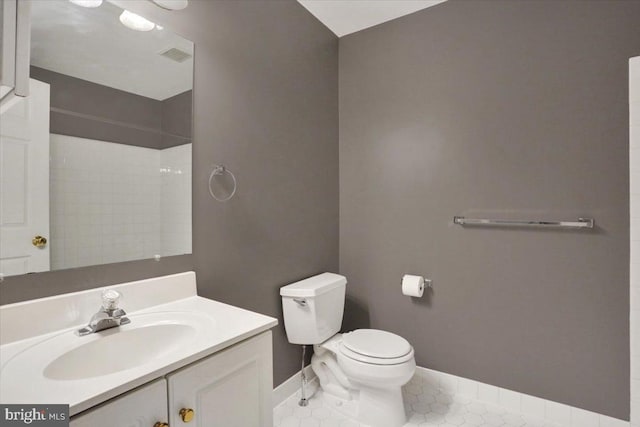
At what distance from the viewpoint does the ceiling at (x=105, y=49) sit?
1038 mm

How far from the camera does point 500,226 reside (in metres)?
1.93

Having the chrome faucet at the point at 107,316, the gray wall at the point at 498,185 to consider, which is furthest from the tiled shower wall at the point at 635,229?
the chrome faucet at the point at 107,316

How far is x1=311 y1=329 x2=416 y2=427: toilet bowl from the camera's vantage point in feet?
5.39

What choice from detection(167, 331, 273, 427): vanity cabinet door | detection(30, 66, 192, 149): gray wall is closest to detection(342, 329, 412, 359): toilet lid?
detection(167, 331, 273, 427): vanity cabinet door

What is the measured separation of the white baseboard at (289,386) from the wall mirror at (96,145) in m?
1.10

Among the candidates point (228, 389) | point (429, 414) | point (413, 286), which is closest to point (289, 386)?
point (429, 414)

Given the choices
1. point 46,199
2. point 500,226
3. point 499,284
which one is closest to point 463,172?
point 500,226

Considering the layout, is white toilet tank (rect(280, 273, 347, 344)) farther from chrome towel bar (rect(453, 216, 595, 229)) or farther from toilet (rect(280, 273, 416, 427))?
chrome towel bar (rect(453, 216, 595, 229))

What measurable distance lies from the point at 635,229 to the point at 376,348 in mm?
1352

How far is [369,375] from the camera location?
165cm

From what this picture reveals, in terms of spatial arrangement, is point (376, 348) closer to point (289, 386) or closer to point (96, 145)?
point (289, 386)

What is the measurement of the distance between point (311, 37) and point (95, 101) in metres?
1.51

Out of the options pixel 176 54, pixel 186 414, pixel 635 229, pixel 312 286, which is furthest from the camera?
pixel 312 286

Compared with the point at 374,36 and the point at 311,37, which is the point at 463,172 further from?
the point at 311,37
